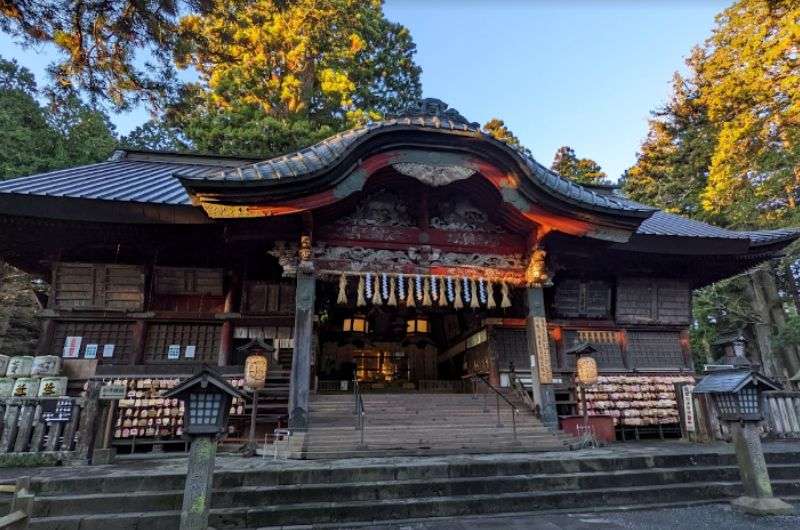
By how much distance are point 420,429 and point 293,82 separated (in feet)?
59.5

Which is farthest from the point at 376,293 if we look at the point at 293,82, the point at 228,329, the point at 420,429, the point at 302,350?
the point at 293,82

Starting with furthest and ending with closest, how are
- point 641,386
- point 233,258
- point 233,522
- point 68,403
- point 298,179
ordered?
point 641,386
point 233,258
point 298,179
point 68,403
point 233,522

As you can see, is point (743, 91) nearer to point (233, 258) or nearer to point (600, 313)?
point (600, 313)

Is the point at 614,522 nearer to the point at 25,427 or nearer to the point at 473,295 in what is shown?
the point at 473,295

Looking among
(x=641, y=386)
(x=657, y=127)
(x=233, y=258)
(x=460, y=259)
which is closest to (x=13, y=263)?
(x=233, y=258)

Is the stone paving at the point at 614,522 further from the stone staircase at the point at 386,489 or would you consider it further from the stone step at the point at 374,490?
the stone step at the point at 374,490

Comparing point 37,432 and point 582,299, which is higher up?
point 582,299

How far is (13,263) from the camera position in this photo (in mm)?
11500

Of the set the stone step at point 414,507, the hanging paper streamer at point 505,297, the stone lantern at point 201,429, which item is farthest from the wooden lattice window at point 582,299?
the stone lantern at point 201,429

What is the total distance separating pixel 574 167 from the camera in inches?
1529

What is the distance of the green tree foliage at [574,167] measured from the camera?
37.5 meters

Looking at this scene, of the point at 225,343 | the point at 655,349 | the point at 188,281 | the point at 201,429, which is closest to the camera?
the point at 201,429

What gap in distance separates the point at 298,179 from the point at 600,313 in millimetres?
9556

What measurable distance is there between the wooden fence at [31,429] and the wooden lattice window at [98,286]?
381 centimetres
